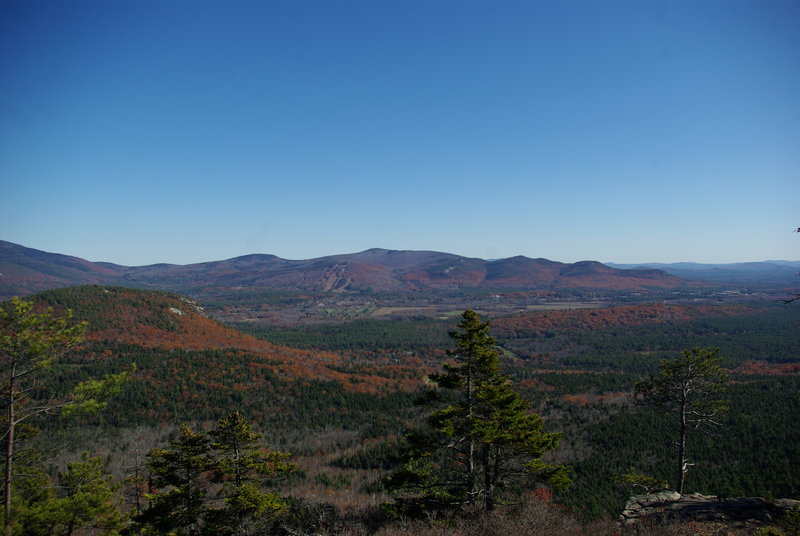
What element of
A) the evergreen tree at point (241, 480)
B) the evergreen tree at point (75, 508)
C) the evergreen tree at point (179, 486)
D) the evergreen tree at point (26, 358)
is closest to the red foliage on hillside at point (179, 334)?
the evergreen tree at point (241, 480)

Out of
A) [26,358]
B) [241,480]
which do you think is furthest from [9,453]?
[241,480]

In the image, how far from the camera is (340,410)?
3071 inches

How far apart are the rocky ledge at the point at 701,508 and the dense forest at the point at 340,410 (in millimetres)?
3799

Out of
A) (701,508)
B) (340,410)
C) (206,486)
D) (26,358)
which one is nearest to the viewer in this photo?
(26,358)

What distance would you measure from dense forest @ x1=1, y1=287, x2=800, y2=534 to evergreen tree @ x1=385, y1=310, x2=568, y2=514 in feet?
5.77

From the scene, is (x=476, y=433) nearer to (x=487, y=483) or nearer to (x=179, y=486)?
(x=487, y=483)

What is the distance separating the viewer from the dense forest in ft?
153

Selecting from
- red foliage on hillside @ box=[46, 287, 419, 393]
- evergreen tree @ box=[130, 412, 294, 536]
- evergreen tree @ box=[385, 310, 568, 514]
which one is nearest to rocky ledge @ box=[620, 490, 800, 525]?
evergreen tree @ box=[385, 310, 568, 514]

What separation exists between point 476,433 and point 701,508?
518 inches

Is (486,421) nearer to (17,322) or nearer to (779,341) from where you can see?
(17,322)

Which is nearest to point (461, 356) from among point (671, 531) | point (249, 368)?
point (671, 531)

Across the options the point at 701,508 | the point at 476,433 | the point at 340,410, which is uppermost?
the point at 476,433

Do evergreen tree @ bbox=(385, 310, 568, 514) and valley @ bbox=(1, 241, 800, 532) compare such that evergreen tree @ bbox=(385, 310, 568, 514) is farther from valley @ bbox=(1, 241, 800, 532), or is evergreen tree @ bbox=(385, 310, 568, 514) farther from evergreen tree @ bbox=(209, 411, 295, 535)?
evergreen tree @ bbox=(209, 411, 295, 535)

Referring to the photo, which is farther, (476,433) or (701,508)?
(701,508)
